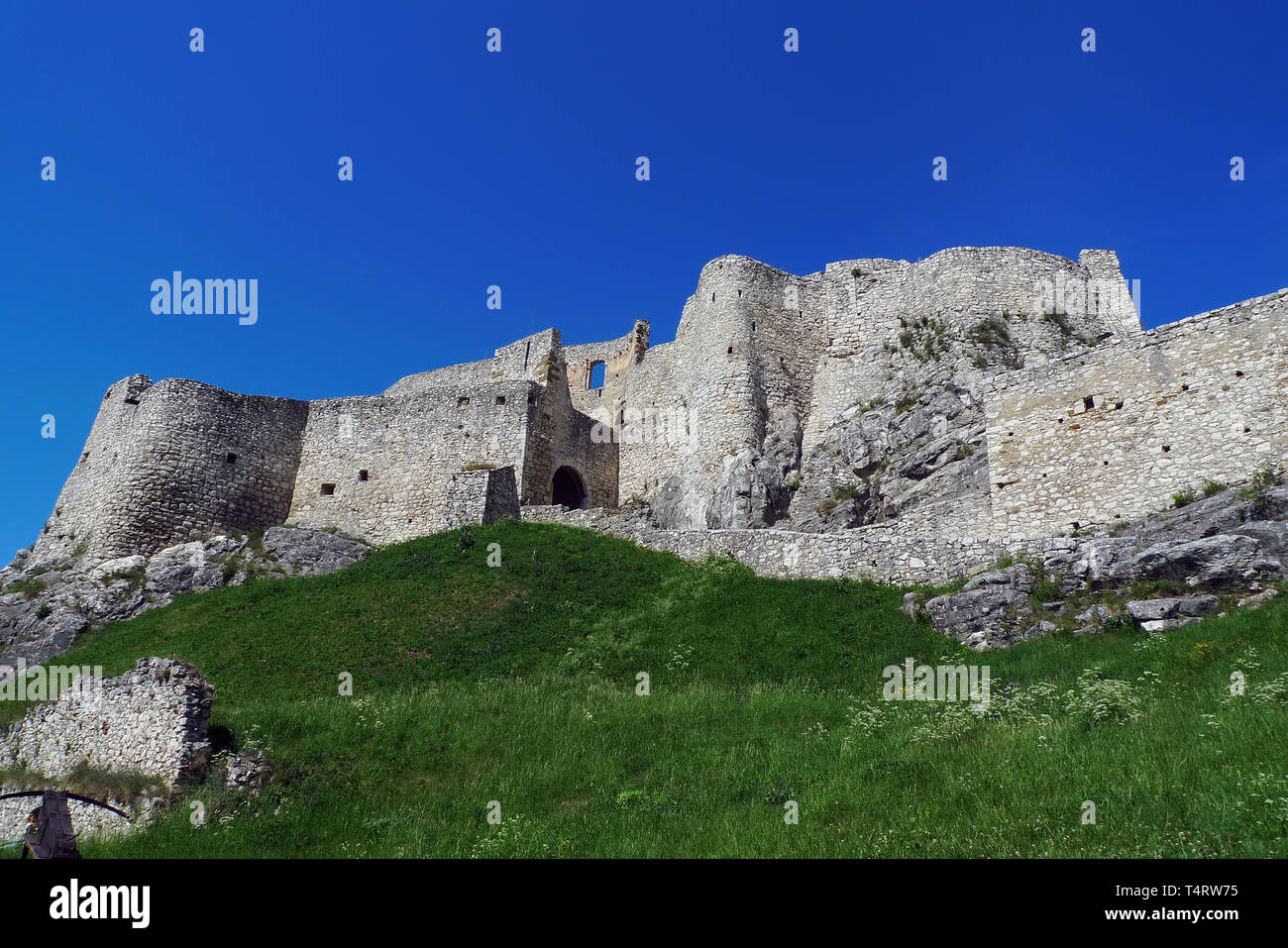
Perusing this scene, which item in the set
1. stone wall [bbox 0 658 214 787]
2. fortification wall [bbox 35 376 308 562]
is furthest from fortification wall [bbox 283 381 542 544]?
stone wall [bbox 0 658 214 787]

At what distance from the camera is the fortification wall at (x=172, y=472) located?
30.1 meters

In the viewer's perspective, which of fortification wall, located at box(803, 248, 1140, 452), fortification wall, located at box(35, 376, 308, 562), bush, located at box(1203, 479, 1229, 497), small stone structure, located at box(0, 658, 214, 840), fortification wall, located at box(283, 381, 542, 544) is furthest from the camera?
fortification wall, located at box(283, 381, 542, 544)

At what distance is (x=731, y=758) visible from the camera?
11188 millimetres

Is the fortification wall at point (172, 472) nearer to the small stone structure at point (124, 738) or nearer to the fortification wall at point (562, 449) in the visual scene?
the fortification wall at point (562, 449)

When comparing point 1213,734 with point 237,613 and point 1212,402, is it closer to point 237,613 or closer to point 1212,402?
point 1212,402

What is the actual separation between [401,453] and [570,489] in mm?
6825

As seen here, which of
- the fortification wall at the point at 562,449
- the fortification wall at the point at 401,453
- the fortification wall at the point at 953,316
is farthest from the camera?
the fortification wall at the point at 562,449

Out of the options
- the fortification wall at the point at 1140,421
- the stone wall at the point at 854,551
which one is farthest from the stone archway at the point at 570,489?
the fortification wall at the point at 1140,421

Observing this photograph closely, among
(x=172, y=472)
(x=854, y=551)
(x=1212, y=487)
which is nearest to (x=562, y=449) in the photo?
(x=172, y=472)

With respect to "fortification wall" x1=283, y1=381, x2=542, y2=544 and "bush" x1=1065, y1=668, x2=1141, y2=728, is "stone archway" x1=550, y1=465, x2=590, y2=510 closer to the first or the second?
"fortification wall" x1=283, y1=381, x2=542, y2=544

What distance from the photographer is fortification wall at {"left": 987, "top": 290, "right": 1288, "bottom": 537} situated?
1778 centimetres

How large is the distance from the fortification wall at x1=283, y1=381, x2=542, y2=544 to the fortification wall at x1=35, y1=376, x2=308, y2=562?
1.29 m

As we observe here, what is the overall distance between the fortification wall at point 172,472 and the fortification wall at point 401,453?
1287mm
